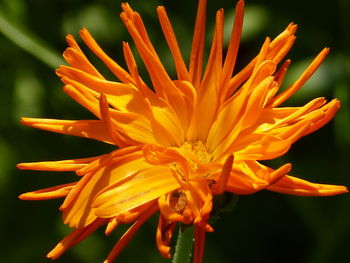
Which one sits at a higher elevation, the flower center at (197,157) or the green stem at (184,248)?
the flower center at (197,157)

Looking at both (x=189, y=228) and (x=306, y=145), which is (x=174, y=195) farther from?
(x=306, y=145)

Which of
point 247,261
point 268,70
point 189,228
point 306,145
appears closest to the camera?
point 189,228

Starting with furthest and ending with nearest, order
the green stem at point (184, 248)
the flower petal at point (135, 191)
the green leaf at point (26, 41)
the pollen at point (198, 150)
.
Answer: the green leaf at point (26, 41), the pollen at point (198, 150), the green stem at point (184, 248), the flower petal at point (135, 191)

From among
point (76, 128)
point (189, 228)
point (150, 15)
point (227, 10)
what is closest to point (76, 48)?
point (76, 128)

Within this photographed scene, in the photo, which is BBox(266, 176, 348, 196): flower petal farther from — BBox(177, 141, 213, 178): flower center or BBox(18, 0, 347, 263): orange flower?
BBox(177, 141, 213, 178): flower center

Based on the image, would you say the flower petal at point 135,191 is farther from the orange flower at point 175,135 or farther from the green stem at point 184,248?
the green stem at point 184,248

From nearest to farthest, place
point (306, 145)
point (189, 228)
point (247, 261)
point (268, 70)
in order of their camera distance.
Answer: point (189, 228) → point (268, 70) → point (247, 261) → point (306, 145)

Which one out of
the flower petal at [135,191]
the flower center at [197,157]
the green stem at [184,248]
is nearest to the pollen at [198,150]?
the flower center at [197,157]

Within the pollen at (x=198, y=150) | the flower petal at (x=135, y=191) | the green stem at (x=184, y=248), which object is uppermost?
the flower petal at (x=135, y=191)

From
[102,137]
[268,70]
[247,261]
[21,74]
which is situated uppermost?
[268,70]
